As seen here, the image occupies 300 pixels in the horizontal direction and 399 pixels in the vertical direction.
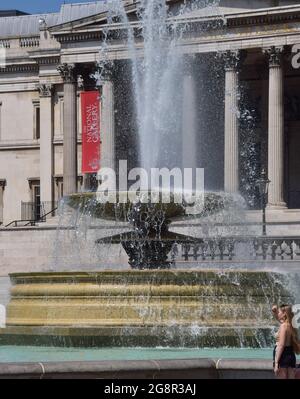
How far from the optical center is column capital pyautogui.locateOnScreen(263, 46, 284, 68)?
56.2 meters

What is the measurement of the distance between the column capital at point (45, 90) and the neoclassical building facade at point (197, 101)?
0.05 metres

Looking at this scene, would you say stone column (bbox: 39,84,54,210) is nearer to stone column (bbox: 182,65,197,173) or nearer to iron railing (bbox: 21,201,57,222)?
iron railing (bbox: 21,201,57,222)

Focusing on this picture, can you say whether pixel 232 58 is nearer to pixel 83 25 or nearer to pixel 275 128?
pixel 275 128

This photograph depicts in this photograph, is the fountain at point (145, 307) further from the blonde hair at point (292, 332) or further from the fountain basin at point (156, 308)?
the blonde hair at point (292, 332)

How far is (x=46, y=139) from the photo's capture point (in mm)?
68500

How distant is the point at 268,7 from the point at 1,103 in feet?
66.0

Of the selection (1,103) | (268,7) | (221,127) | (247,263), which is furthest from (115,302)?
(1,103)

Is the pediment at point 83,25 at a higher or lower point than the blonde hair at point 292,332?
higher

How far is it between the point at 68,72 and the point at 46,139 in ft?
25.7

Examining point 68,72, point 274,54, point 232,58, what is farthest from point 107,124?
point 274,54

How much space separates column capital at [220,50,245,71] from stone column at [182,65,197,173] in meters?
1.61

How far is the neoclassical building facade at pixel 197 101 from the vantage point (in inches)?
2231

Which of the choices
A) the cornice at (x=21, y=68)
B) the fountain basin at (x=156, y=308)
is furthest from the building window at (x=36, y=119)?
the fountain basin at (x=156, y=308)
